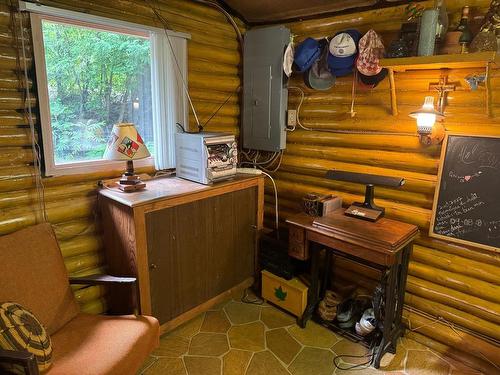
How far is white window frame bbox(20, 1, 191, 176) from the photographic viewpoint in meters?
2.17

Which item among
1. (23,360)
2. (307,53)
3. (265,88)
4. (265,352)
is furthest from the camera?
(265,88)

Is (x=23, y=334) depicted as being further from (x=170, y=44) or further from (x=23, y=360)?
(x=170, y=44)

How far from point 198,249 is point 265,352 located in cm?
89

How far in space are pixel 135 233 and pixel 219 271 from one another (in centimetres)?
91

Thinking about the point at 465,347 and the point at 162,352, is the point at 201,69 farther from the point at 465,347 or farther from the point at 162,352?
the point at 465,347

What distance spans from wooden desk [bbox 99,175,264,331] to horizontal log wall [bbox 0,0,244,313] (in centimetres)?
15

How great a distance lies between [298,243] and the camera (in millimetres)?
2613

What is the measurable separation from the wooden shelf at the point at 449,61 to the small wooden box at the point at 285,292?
69.2 inches

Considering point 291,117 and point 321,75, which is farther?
point 291,117

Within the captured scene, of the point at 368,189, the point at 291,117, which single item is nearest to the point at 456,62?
the point at 368,189

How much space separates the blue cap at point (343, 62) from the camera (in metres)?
2.59

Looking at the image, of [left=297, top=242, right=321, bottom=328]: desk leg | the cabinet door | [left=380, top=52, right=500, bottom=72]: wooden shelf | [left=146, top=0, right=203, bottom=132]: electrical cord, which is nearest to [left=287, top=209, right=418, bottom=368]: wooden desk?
[left=297, top=242, right=321, bottom=328]: desk leg

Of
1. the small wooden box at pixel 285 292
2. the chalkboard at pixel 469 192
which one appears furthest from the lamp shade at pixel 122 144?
the chalkboard at pixel 469 192

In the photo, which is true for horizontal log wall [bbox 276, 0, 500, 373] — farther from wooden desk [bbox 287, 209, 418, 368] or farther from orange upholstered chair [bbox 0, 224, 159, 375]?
orange upholstered chair [bbox 0, 224, 159, 375]
